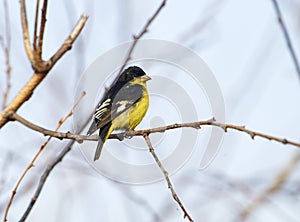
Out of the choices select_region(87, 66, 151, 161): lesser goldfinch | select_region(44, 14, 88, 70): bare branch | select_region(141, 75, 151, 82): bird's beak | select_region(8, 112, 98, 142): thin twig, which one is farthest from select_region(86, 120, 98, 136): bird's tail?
select_region(44, 14, 88, 70): bare branch

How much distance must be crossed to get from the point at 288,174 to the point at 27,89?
242 cm

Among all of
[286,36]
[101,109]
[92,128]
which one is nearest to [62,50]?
[286,36]

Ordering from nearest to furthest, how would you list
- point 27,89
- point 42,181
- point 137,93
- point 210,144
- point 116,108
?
point 27,89 → point 42,181 → point 210,144 → point 116,108 → point 137,93

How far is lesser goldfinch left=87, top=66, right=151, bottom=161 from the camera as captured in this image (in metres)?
3.57

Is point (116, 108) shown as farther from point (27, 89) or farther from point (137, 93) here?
point (27, 89)

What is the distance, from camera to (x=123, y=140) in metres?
3.26

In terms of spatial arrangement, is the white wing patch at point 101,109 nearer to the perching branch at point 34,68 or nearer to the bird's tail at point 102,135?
the bird's tail at point 102,135

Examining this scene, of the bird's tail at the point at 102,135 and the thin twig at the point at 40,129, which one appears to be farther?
the bird's tail at the point at 102,135

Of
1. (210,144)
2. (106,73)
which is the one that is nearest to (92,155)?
(106,73)

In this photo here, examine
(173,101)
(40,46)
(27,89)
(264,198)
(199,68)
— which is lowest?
(264,198)

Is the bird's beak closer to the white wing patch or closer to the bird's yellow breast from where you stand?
the bird's yellow breast

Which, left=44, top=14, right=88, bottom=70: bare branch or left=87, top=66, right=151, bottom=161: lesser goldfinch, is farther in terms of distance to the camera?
left=87, top=66, right=151, bottom=161: lesser goldfinch

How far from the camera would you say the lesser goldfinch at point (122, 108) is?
3568 mm

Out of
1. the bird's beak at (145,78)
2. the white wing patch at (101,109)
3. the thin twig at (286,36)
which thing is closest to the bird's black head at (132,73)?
the bird's beak at (145,78)
